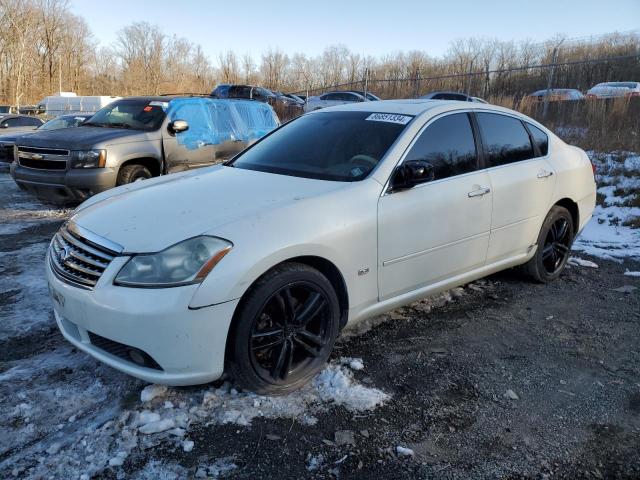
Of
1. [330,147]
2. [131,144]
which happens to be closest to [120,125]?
[131,144]

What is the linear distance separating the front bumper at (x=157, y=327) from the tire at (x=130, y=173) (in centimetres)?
496

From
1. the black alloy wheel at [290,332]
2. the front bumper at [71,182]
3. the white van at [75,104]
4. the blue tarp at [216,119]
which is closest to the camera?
the black alloy wheel at [290,332]

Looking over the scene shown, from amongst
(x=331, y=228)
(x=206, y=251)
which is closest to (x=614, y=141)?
(x=331, y=228)

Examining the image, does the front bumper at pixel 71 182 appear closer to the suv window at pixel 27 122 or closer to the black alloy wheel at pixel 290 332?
the black alloy wheel at pixel 290 332

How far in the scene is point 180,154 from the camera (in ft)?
26.1

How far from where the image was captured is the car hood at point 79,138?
708cm

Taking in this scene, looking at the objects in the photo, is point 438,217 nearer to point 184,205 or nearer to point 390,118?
point 390,118

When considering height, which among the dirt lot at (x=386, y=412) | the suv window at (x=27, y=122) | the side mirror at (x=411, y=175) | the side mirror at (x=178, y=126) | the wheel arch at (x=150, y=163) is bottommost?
the dirt lot at (x=386, y=412)

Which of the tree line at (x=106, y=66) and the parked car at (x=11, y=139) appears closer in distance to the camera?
the parked car at (x=11, y=139)

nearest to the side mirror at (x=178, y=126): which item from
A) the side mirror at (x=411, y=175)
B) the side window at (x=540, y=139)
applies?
the side window at (x=540, y=139)

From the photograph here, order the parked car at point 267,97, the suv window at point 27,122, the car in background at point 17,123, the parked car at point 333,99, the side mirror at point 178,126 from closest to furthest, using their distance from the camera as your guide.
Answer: the side mirror at point 178,126, the car in background at point 17,123, the suv window at point 27,122, the parked car at point 333,99, the parked car at point 267,97

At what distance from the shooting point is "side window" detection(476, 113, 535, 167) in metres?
4.13

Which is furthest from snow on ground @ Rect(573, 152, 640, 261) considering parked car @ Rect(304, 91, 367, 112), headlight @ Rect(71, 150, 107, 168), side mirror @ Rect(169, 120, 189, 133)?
parked car @ Rect(304, 91, 367, 112)

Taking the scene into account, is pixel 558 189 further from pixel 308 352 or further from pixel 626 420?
pixel 308 352
